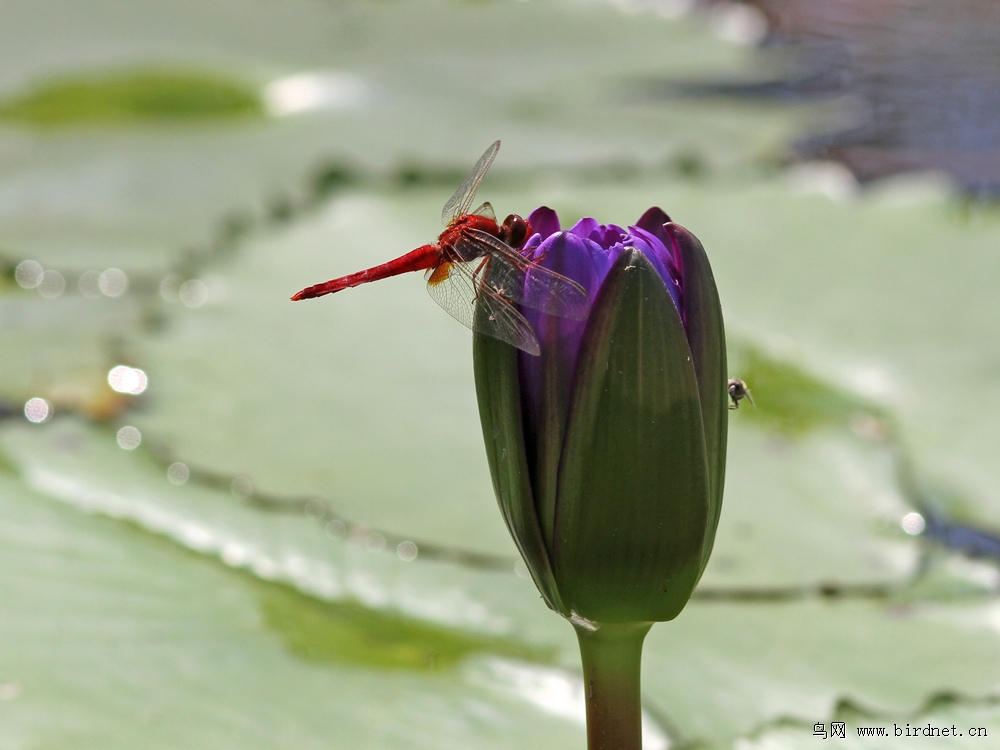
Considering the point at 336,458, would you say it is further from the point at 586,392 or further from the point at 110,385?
the point at 586,392

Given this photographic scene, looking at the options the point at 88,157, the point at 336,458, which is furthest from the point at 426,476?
the point at 88,157

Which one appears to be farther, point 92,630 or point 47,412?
point 47,412

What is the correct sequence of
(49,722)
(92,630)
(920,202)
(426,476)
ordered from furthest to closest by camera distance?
(920,202) < (426,476) < (92,630) < (49,722)

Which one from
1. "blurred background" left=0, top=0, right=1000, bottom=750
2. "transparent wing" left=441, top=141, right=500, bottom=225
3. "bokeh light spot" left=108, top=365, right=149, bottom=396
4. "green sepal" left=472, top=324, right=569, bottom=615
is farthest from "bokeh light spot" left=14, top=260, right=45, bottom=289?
"green sepal" left=472, top=324, right=569, bottom=615

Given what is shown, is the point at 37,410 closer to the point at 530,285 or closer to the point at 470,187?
the point at 470,187

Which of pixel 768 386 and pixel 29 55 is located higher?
pixel 29 55

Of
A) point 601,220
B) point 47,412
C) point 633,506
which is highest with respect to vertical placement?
point 633,506

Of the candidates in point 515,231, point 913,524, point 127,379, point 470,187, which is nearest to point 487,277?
point 515,231

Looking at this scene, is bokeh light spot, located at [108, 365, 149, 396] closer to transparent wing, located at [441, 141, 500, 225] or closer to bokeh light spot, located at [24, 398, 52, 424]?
bokeh light spot, located at [24, 398, 52, 424]
